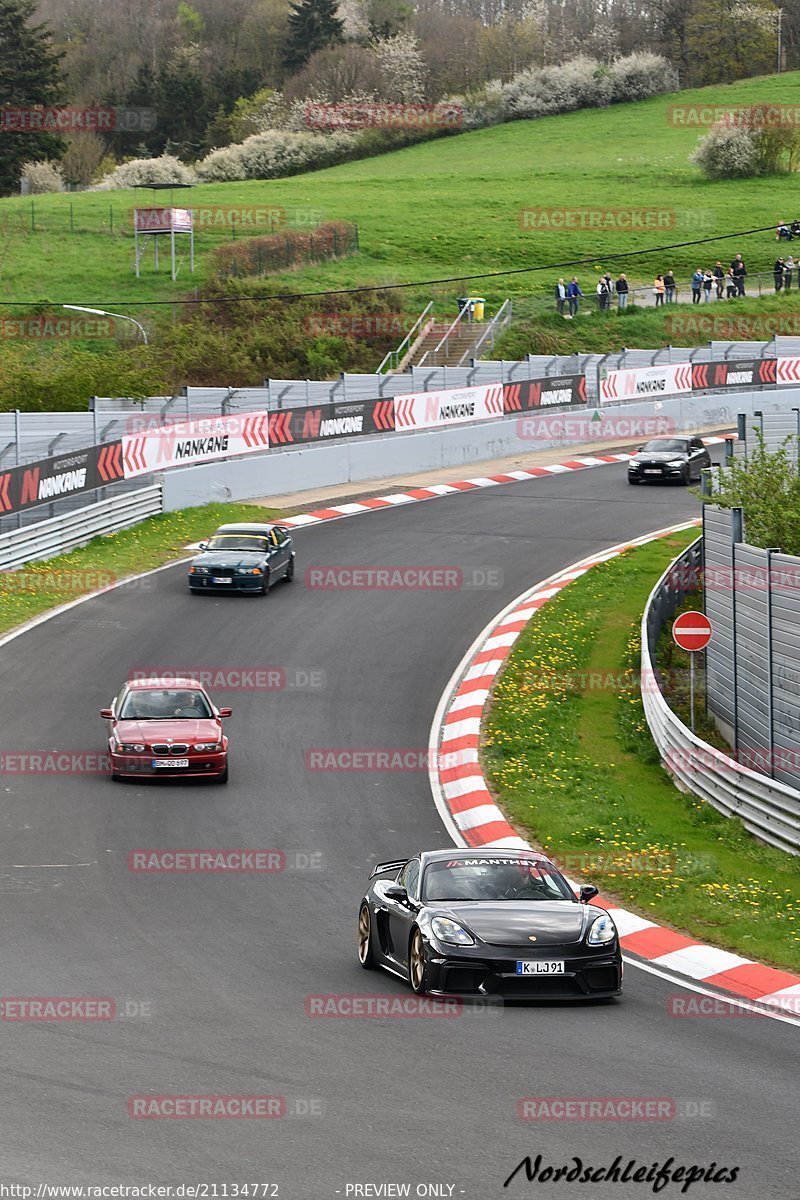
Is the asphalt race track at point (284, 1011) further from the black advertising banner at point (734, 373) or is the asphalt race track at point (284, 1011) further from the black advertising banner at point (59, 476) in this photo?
the black advertising banner at point (734, 373)

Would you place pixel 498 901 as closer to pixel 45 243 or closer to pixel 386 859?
pixel 386 859

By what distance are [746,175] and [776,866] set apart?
3474 inches

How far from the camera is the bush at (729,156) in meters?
98.9

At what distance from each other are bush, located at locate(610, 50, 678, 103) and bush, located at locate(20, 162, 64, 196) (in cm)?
4493

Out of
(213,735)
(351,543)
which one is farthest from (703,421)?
(213,735)

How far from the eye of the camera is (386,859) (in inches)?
701

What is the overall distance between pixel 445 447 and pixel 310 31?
4010 inches

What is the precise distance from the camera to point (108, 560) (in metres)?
34.2

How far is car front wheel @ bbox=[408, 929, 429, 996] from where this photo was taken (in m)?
12.5

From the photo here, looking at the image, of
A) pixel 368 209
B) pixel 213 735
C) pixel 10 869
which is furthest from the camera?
pixel 368 209
